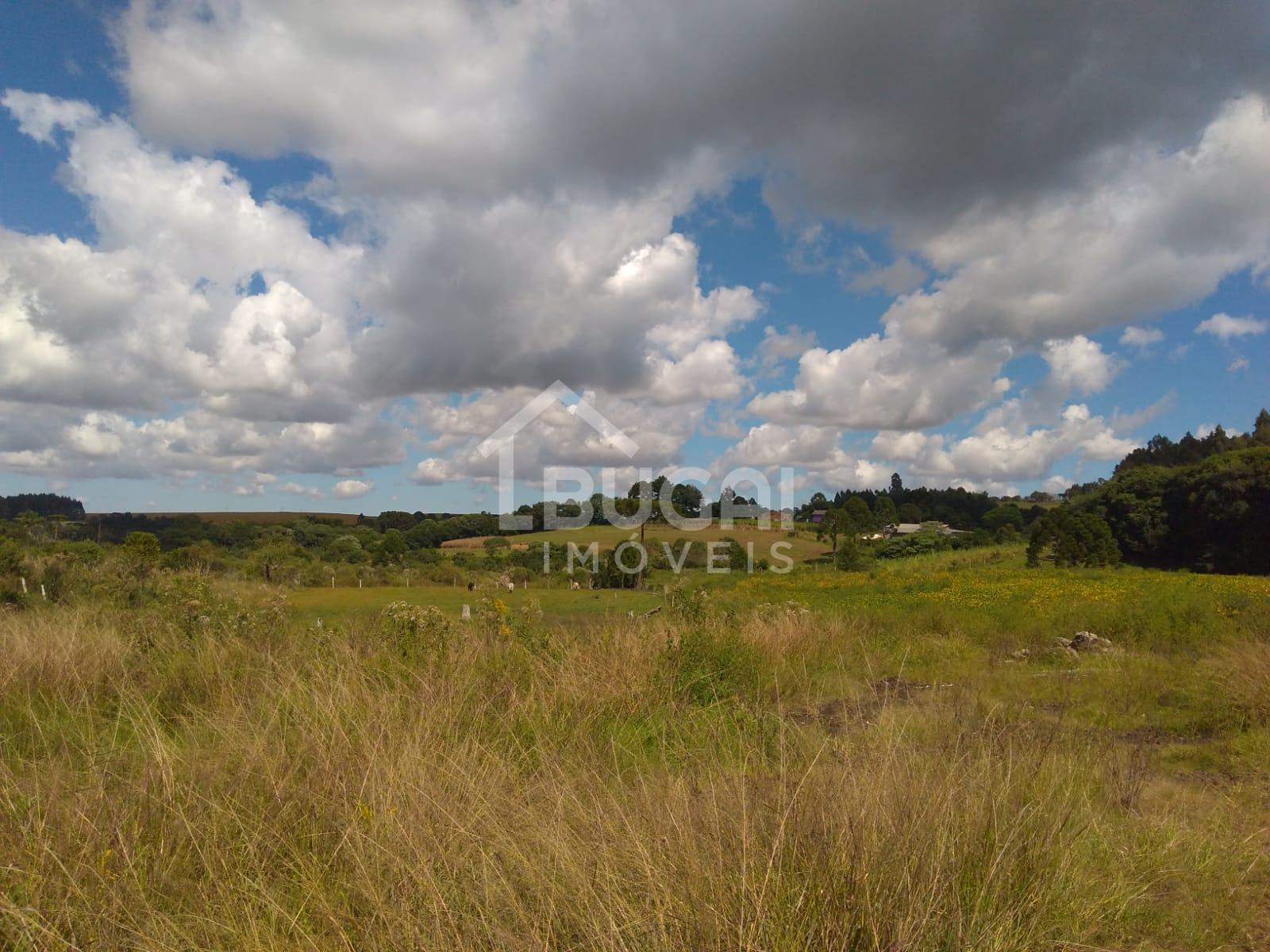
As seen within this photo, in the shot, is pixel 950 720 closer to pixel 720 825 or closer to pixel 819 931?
pixel 720 825

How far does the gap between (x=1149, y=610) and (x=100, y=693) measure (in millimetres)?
15673

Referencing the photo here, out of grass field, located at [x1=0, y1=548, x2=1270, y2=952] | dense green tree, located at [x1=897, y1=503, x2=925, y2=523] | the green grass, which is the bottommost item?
the green grass

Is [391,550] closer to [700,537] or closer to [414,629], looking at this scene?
[700,537]

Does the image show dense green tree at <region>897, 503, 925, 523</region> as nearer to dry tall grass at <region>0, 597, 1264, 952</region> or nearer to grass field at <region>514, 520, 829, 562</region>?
grass field at <region>514, 520, 829, 562</region>

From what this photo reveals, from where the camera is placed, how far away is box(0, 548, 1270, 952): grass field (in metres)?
2.21

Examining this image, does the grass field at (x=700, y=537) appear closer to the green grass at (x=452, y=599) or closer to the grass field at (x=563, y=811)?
the green grass at (x=452, y=599)

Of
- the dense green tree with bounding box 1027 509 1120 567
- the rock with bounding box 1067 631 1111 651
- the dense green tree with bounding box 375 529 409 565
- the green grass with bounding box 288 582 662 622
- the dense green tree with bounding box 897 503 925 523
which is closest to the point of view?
the rock with bounding box 1067 631 1111 651

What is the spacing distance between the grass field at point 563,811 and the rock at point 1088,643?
4327 millimetres

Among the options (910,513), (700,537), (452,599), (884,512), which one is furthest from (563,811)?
(910,513)

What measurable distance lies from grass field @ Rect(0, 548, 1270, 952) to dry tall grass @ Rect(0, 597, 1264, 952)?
2cm

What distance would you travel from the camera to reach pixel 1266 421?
68688 millimetres

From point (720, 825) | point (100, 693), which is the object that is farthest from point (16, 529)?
point (720, 825)

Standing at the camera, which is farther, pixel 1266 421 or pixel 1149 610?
pixel 1266 421

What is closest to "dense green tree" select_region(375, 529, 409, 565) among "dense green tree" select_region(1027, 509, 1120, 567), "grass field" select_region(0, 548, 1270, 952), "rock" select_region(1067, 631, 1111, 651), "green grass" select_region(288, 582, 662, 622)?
"green grass" select_region(288, 582, 662, 622)
